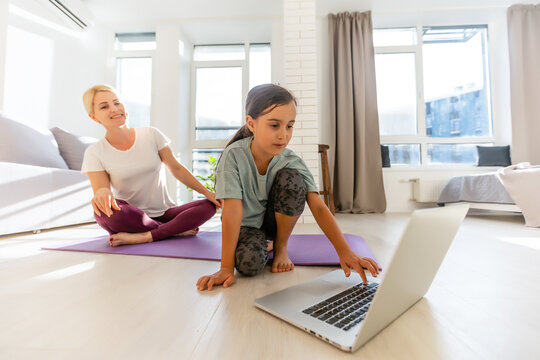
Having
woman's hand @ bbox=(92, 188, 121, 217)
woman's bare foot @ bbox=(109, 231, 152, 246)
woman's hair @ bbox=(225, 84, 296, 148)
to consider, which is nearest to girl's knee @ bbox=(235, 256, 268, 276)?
woman's hair @ bbox=(225, 84, 296, 148)

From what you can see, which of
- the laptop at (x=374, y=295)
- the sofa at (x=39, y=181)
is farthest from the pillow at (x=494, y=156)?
the sofa at (x=39, y=181)

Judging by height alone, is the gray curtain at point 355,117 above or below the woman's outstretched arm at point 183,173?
above

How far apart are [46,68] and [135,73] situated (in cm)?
132

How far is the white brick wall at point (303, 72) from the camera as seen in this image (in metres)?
2.56

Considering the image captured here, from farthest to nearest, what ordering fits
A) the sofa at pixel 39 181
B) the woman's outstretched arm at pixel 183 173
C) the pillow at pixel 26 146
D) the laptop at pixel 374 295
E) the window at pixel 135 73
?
the window at pixel 135 73, the pillow at pixel 26 146, the sofa at pixel 39 181, the woman's outstretched arm at pixel 183 173, the laptop at pixel 374 295

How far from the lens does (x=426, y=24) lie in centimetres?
394

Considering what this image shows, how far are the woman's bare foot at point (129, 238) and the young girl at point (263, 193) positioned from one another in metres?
0.73

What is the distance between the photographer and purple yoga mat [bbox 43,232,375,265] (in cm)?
119

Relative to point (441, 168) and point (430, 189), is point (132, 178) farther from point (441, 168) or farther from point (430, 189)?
point (441, 168)

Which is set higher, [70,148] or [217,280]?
[70,148]

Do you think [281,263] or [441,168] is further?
[441,168]

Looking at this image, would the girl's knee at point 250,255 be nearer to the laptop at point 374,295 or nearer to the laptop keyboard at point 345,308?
the laptop at point 374,295

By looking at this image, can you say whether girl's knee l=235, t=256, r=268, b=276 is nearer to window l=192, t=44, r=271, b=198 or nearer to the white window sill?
the white window sill

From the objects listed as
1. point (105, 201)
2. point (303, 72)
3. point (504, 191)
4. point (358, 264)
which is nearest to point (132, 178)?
point (105, 201)
